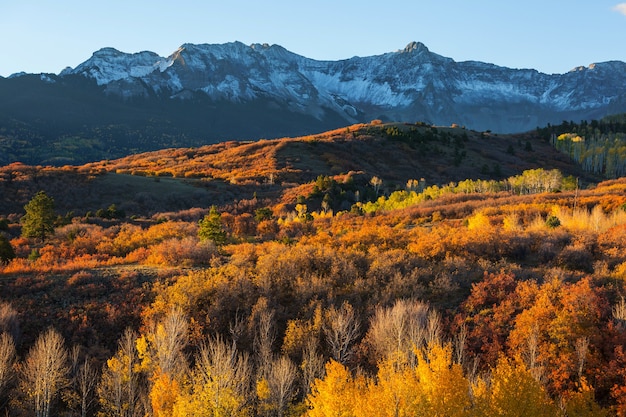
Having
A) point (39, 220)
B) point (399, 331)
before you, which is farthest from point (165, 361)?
point (39, 220)

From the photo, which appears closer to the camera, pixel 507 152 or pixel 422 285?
pixel 422 285

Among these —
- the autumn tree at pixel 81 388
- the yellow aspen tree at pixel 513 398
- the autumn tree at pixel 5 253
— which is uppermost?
the autumn tree at pixel 5 253

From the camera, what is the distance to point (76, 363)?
21.0 metres

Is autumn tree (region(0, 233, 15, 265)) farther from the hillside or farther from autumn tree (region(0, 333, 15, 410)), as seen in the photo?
the hillside

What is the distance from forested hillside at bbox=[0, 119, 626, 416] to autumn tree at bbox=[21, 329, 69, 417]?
0.10 meters

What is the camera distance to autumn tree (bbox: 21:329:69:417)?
18328mm

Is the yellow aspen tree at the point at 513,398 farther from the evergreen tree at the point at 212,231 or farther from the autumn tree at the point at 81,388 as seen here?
the evergreen tree at the point at 212,231

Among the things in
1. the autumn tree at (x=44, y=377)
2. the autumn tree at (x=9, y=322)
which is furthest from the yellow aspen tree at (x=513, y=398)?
the autumn tree at (x=9, y=322)

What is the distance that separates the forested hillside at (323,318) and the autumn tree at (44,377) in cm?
10

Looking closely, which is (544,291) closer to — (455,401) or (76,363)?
(455,401)

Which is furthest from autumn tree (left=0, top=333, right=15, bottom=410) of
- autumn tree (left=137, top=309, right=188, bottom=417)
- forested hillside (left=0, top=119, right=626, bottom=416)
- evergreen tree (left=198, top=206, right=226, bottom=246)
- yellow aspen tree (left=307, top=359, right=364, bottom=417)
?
evergreen tree (left=198, top=206, right=226, bottom=246)

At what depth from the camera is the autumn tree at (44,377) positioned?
18328mm

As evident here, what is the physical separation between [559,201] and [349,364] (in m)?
35.0

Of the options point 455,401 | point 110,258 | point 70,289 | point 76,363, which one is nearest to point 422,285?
point 455,401
